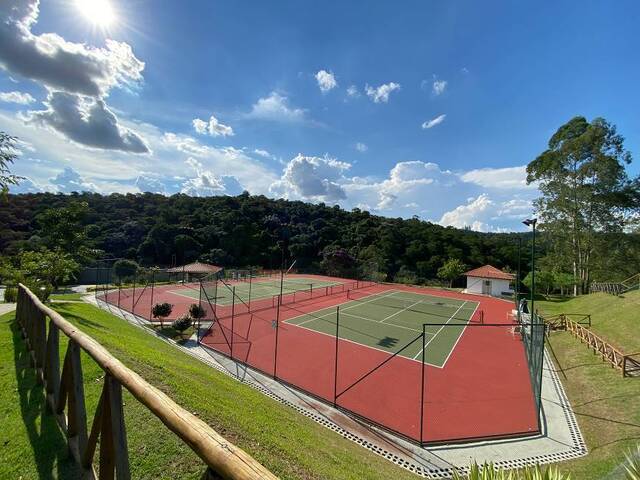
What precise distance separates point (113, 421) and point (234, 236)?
204 ft

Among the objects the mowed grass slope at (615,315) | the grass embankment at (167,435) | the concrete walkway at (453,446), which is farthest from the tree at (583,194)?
the grass embankment at (167,435)

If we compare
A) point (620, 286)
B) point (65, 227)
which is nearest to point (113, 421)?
point (65, 227)

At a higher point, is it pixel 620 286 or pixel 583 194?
pixel 583 194

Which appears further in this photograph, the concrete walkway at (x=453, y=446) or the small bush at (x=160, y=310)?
the small bush at (x=160, y=310)

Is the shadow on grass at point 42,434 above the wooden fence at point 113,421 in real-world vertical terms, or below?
below

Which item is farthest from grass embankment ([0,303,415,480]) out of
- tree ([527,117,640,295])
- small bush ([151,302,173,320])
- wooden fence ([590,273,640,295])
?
tree ([527,117,640,295])

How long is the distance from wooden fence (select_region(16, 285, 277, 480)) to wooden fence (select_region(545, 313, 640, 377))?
1537 cm

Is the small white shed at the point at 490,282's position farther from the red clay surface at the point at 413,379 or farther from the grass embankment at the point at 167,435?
the grass embankment at the point at 167,435

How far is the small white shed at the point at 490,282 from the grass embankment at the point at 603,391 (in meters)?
16.1

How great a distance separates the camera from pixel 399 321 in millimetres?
22406

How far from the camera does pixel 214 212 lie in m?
71.6

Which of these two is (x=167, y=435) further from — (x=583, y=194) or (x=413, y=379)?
(x=583, y=194)

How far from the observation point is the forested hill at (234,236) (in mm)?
54062

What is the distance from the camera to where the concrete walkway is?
301 inches
